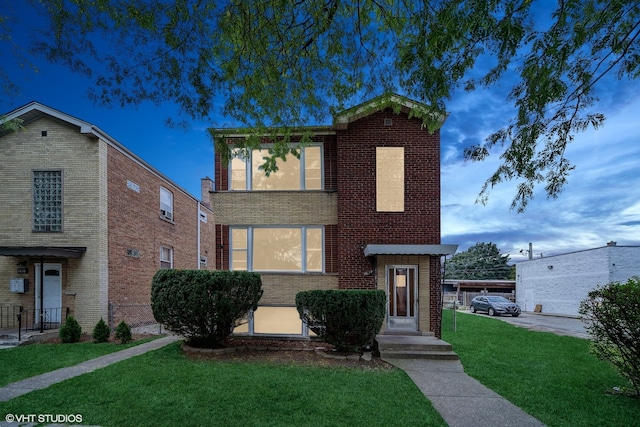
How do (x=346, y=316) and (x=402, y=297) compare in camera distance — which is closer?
(x=346, y=316)

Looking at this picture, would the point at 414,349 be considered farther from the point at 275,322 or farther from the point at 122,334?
the point at 122,334

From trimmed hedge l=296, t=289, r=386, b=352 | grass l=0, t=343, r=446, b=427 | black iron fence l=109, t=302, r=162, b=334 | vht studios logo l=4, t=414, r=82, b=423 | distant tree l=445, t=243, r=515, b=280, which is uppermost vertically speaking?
trimmed hedge l=296, t=289, r=386, b=352

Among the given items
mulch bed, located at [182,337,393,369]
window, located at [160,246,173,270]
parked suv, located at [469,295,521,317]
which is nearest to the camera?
mulch bed, located at [182,337,393,369]

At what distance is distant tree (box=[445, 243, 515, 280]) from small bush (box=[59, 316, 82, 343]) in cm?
5550

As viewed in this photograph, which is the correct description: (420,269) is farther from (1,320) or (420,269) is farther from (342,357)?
(1,320)

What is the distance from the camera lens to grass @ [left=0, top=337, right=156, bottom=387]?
300 inches

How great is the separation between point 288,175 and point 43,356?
8.24 metres

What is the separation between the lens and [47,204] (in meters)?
13.0

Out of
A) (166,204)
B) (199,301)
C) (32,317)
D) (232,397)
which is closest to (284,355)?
(199,301)

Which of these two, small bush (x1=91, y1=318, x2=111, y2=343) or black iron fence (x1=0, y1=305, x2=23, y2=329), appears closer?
small bush (x1=91, y1=318, x2=111, y2=343)

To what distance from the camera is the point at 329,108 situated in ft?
23.0

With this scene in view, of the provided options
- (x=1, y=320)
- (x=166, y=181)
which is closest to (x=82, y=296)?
(x=1, y=320)

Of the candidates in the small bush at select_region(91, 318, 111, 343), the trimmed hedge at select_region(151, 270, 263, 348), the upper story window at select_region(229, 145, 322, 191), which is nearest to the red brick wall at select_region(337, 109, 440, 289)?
the upper story window at select_region(229, 145, 322, 191)

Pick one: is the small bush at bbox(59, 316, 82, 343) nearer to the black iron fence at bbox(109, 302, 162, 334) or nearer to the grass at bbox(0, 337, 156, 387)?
the grass at bbox(0, 337, 156, 387)
